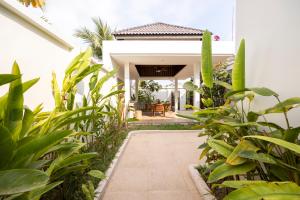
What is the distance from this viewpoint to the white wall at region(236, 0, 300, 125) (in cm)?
210

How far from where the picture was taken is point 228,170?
1.60 m

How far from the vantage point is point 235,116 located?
248cm

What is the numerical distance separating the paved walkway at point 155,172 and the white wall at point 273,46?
1641mm

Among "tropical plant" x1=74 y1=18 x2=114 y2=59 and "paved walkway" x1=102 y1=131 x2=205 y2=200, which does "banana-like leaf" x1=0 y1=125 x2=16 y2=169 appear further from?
"tropical plant" x1=74 y1=18 x2=114 y2=59

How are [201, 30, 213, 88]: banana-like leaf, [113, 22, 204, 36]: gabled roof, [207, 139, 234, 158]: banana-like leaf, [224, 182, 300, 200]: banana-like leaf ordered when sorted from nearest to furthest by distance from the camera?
1. [224, 182, 300, 200]: banana-like leaf
2. [207, 139, 234, 158]: banana-like leaf
3. [201, 30, 213, 88]: banana-like leaf
4. [113, 22, 204, 36]: gabled roof

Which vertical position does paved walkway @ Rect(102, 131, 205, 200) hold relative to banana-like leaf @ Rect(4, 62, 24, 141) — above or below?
below

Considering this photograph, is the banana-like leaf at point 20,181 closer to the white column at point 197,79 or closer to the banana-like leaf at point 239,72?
the banana-like leaf at point 239,72

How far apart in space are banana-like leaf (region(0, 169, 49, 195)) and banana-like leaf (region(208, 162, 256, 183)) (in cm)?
119

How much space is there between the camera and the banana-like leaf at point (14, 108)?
105 centimetres

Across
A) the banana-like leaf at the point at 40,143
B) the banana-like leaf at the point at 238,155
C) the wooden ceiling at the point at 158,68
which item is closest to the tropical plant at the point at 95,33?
the wooden ceiling at the point at 158,68

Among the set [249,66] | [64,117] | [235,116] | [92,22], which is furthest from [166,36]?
[64,117]

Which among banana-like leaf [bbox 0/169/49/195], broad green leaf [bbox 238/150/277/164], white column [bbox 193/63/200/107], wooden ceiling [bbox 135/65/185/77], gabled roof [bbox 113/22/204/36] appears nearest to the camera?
banana-like leaf [bbox 0/169/49/195]

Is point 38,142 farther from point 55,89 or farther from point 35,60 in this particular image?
point 35,60

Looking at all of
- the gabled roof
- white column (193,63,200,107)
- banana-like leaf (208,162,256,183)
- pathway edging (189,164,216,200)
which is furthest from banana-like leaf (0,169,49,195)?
the gabled roof
